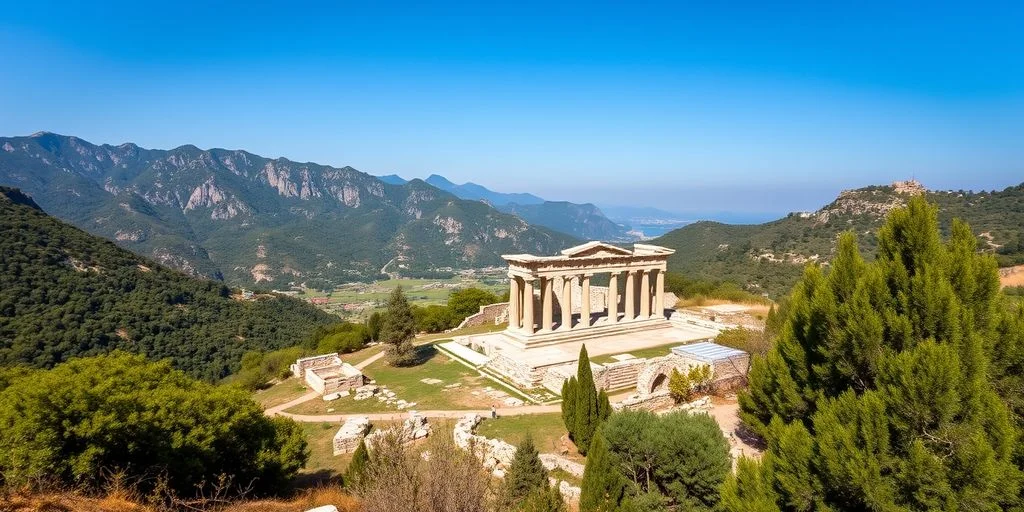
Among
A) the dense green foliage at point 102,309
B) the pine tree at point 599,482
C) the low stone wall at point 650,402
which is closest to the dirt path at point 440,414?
the low stone wall at point 650,402

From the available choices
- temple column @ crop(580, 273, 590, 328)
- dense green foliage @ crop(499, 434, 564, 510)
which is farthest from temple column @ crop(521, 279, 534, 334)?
dense green foliage @ crop(499, 434, 564, 510)

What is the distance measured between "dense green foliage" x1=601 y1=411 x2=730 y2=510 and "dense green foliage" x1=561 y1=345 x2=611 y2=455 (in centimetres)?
285

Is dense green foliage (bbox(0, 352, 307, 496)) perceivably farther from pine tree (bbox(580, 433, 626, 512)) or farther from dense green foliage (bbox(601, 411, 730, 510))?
dense green foliage (bbox(601, 411, 730, 510))

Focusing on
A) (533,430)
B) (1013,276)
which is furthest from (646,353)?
(1013,276)

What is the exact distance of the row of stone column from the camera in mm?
31453

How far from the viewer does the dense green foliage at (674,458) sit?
12523 millimetres

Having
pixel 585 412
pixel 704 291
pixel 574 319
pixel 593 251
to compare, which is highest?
pixel 593 251

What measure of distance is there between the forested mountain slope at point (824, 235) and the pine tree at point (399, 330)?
39.8 meters

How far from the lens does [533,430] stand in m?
19.2

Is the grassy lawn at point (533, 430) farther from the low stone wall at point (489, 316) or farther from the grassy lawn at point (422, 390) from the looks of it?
the low stone wall at point (489, 316)

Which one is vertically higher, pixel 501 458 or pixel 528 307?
pixel 528 307

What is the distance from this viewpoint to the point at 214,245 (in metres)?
174

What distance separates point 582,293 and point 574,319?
144 inches

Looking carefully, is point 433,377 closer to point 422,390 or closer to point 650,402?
point 422,390
